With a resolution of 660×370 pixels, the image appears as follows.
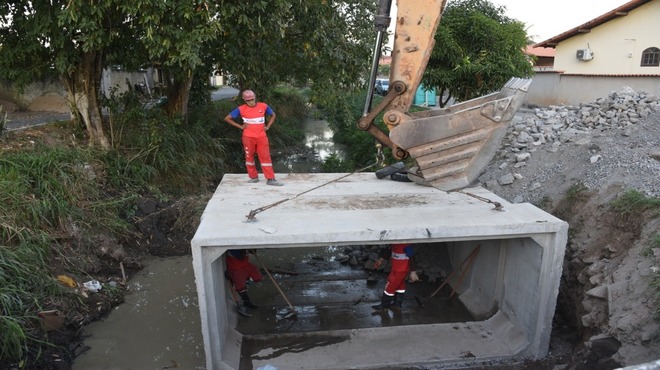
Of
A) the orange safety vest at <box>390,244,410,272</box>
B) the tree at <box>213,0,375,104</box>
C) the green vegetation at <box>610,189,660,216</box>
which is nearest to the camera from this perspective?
the green vegetation at <box>610,189,660,216</box>

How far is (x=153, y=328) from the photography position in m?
4.98

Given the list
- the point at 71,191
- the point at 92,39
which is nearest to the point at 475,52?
the point at 92,39

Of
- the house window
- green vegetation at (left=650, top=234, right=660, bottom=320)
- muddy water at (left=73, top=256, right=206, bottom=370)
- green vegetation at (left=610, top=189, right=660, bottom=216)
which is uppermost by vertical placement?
the house window

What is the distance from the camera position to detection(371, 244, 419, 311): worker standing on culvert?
4.97 metres

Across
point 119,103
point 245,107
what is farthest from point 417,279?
point 119,103

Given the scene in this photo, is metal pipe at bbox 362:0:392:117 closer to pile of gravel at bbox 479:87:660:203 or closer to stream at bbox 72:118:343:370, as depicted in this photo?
pile of gravel at bbox 479:87:660:203

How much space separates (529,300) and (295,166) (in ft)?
31.8

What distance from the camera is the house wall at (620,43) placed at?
16.0 metres

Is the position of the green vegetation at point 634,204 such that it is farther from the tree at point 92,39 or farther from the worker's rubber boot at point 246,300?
the tree at point 92,39

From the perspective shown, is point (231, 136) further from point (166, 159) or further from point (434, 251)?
point (434, 251)

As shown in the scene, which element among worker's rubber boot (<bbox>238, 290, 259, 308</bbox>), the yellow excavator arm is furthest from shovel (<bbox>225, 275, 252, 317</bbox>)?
the yellow excavator arm

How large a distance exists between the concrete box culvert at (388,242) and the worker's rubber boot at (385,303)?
1.49 feet

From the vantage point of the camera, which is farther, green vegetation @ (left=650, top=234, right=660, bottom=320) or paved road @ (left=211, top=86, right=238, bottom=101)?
paved road @ (left=211, top=86, right=238, bottom=101)

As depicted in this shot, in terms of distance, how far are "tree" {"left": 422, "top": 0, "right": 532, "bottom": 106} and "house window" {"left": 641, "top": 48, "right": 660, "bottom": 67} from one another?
28.5 ft
